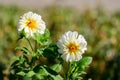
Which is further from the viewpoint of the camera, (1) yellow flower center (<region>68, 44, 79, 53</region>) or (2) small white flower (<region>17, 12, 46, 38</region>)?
(2) small white flower (<region>17, 12, 46, 38</region>)

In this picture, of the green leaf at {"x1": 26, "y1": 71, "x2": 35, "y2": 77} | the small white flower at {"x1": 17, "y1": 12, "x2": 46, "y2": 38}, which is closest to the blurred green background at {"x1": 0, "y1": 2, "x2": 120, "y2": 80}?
the green leaf at {"x1": 26, "y1": 71, "x2": 35, "y2": 77}

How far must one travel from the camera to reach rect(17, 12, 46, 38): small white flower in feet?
8.08

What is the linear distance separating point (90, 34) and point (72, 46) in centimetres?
249

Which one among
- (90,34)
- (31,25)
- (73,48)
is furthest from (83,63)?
(90,34)

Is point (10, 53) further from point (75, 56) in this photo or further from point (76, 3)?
point (76, 3)

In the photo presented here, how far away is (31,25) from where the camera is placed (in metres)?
2.47

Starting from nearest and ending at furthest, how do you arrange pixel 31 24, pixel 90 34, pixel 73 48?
1. pixel 73 48
2. pixel 31 24
3. pixel 90 34

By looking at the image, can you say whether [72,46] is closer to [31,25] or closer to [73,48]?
[73,48]

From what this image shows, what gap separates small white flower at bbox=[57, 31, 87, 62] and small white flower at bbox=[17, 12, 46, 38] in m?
0.17

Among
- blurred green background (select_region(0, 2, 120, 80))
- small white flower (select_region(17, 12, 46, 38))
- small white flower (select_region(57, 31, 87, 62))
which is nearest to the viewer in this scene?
small white flower (select_region(57, 31, 87, 62))

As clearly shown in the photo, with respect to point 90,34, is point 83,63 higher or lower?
lower

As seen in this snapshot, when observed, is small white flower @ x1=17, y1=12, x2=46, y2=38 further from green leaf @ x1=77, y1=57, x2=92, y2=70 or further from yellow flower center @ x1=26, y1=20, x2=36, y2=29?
green leaf @ x1=77, y1=57, x2=92, y2=70

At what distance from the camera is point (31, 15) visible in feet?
8.16

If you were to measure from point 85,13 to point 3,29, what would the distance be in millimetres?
1236
